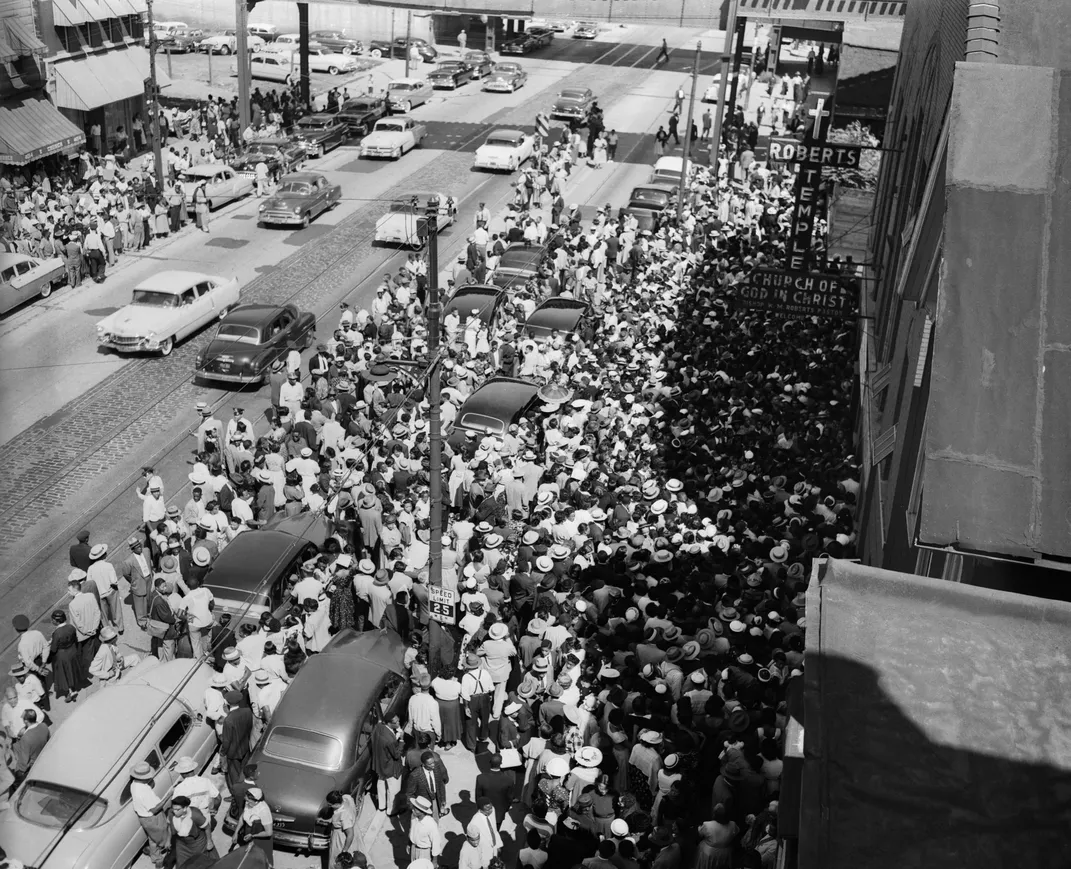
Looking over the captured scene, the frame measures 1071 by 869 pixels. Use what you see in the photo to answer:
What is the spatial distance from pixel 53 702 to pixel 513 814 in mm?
6155

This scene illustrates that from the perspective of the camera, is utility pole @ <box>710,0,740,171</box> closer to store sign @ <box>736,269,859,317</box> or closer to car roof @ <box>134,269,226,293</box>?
car roof @ <box>134,269,226,293</box>

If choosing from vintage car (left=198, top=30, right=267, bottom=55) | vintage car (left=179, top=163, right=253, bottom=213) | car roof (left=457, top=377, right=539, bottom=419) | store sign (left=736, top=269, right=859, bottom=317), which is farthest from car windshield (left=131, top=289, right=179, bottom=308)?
vintage car (left=198, top=30, right=267, bottom=55)

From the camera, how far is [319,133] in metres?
47.0

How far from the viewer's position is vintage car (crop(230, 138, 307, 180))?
137ft

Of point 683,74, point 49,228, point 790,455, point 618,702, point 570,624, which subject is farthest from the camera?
point 683,74

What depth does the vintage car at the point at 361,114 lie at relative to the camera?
49.8 meters

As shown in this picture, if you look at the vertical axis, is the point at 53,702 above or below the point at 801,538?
below

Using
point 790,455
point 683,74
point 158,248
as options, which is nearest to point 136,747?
point 790,455

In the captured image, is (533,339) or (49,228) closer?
(533,339)

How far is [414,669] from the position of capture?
14812 millimetres

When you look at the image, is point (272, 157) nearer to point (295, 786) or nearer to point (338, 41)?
point (338, 41)

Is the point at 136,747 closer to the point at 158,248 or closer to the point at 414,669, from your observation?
the point at 414,669

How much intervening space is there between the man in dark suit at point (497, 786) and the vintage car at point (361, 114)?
40777 millimetres

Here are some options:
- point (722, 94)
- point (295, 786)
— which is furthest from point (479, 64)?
point (295, 786)
